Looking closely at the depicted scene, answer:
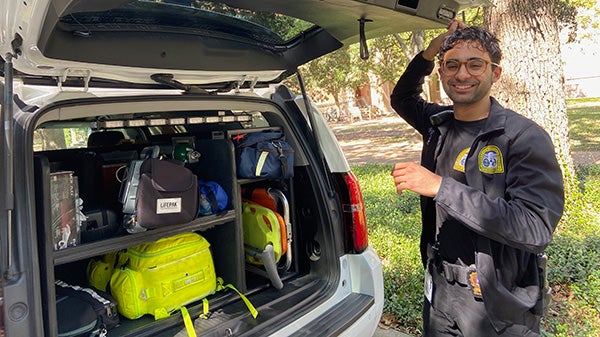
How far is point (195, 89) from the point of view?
2098mm

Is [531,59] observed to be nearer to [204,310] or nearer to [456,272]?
[456,272]

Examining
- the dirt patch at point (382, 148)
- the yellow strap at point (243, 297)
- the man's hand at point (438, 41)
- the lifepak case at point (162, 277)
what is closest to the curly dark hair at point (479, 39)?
the man's hand at point (438, 41)

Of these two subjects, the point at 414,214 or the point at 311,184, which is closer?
the point at 311,184

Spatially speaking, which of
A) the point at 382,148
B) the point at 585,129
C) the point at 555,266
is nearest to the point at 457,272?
the point at 555,266

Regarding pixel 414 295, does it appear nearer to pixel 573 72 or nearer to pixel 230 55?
pixel 230 55

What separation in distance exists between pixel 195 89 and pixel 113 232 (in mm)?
810

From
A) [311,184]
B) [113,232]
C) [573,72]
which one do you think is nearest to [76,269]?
[113,232]

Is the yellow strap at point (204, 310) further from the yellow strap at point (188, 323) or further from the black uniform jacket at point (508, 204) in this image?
the black uniform jacket at point (508, 204)

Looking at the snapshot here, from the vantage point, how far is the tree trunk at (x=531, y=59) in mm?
4254

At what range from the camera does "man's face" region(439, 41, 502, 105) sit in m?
1.79

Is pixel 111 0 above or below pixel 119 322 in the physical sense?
above

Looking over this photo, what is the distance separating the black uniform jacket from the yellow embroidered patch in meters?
0.03

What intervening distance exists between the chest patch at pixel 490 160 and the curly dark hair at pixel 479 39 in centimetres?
39

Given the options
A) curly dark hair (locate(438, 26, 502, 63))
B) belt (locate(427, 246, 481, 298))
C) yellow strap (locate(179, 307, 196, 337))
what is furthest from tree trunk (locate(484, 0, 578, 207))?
yellow strap (locate(179, 307, 196, 337))
